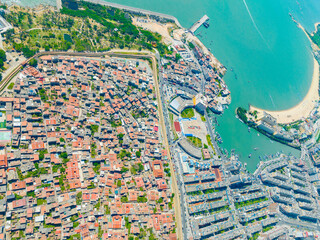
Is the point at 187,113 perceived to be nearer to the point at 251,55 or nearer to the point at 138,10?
the point at 138,10

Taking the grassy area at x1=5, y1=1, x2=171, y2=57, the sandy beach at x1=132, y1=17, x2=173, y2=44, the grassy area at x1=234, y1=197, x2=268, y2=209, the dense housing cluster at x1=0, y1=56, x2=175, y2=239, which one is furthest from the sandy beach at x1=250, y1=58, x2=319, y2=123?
the grassy area at x1=5, y1=1, x2=171, y2=57

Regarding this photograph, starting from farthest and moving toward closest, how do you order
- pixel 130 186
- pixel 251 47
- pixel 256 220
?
pixel 251 47
pixel 256 220
pixel 130 186

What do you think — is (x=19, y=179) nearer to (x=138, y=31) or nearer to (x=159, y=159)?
(x=159, y=159)

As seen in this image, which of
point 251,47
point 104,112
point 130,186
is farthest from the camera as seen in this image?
point 251,47

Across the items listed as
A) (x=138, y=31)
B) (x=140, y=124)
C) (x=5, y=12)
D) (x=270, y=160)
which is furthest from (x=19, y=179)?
(x=270, y=160)

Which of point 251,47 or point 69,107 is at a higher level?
point 251,47

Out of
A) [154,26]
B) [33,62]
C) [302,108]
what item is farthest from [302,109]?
[33,62]

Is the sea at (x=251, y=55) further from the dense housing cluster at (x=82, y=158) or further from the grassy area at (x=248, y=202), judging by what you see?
the dense housing cluster at (x=82, y=158)
